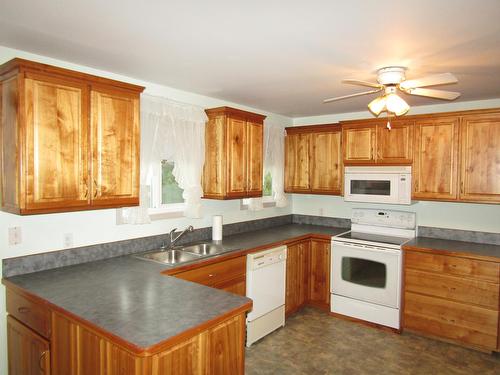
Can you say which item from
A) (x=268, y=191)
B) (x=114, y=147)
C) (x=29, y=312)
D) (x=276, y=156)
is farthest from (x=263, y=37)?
(x=268, y=191)

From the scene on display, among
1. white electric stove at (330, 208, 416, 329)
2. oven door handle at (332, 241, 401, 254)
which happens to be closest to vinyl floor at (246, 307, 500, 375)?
white electric stove at (330, 208, 416, 329)

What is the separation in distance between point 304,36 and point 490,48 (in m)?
1.20

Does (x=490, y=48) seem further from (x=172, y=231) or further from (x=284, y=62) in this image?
(x=172, y=231)

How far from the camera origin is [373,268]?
12.2 feet

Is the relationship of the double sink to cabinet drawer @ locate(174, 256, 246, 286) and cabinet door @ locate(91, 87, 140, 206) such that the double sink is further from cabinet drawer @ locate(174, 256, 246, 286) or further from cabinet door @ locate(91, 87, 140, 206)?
cabinet door @ locate(91, 87, 140, 206)

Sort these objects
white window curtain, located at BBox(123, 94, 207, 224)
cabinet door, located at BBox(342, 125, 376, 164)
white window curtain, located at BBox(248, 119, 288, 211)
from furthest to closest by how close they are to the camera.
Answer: white window curtain, located at BBox(248, 119, 288, 211) < cabinet door, located at BBox(342, 125, 376, 164) < white window curtain, located at BBox(123, 94, 207, 224)

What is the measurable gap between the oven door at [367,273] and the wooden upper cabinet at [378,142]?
1.01 metres

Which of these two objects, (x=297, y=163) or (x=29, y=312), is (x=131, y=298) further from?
(x=297, y=163)

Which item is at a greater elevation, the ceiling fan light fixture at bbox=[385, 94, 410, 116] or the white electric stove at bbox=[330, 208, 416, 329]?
the ceiling fan light fixture at bbox=[385, 94, 410, 116]

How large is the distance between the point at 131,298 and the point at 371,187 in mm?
3011

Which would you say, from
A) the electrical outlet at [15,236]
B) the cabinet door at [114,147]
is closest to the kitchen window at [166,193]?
the cabinet door at [114,147]

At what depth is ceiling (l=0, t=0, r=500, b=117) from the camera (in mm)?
1722

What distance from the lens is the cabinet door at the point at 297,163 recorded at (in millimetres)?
4703

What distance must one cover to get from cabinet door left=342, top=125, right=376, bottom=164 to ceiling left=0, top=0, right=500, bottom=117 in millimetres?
1120
